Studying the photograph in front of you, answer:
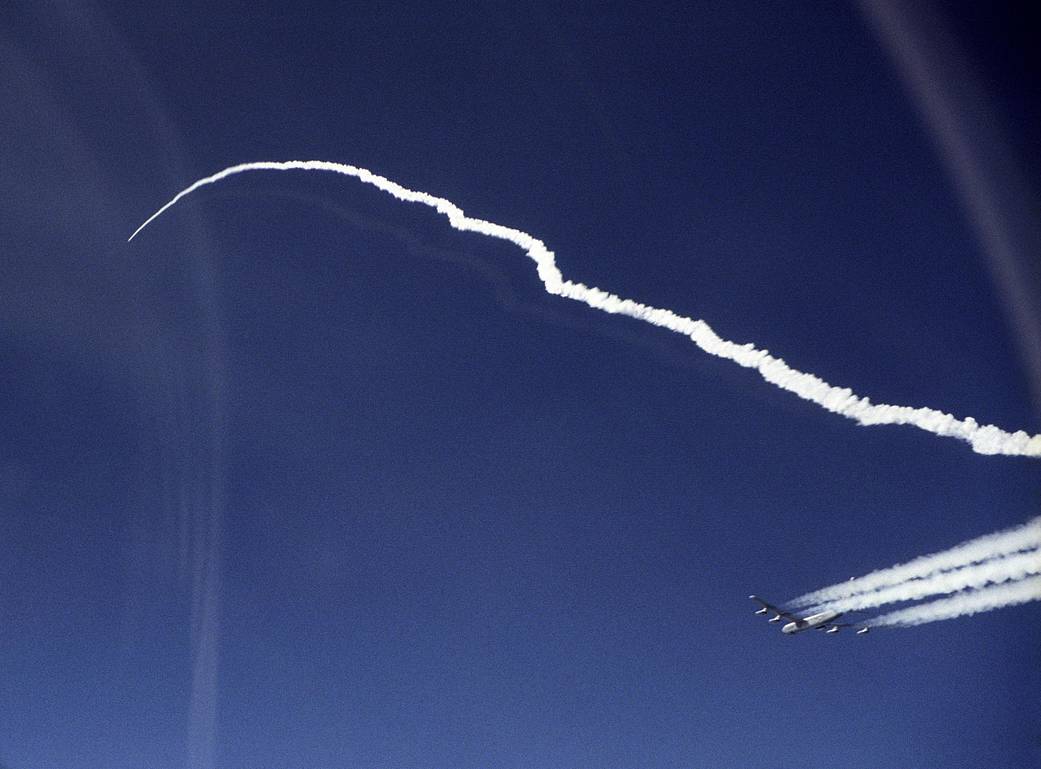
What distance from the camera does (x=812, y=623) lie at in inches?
1802

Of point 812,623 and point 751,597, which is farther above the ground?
point 751,597

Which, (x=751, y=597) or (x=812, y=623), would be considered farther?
(x=751, y=597)

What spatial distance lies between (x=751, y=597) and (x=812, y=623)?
5199 mm

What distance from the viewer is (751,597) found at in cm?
5062
